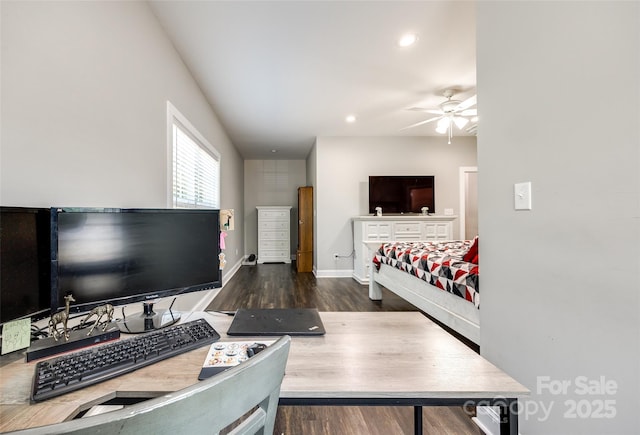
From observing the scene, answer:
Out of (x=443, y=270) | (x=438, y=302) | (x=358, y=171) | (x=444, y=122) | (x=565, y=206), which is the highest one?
(x=444, y=122)

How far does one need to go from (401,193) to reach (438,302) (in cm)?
315

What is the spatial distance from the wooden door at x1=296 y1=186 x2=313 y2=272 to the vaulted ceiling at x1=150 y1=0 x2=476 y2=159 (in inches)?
77.6

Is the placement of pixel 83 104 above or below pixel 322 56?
below

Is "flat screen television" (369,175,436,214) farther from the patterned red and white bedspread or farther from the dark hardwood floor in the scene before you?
the patterned red and white bedspread

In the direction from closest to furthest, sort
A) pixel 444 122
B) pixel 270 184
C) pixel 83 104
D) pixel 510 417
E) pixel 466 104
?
pixel 510 417, pixel 83 104, pixel 466 104, pixel 444 122, pixel 270 184

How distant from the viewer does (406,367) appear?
30.1 inches

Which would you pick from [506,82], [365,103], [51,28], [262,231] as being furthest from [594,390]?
[262,231]

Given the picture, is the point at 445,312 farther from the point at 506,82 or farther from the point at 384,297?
the point at 384,297

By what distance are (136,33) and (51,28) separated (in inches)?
30.8

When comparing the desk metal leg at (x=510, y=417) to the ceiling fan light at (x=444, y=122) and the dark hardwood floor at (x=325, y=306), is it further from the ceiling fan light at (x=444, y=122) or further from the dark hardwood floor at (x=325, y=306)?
the ceiling fan light at (x=444, y=122)

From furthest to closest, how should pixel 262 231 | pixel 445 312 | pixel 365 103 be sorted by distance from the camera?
pixel 262 231 < pixel 365 103 < pixel 445 312

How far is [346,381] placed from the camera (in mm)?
694

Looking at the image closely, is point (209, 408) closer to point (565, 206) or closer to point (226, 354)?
point (226, 354)

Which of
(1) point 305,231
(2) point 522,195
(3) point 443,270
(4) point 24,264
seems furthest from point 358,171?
(4) point 24,264
